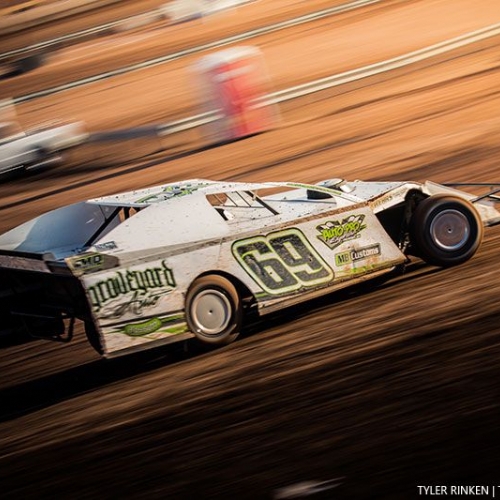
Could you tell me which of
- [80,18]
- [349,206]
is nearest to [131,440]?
[349,206]

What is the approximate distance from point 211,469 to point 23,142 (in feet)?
38.8

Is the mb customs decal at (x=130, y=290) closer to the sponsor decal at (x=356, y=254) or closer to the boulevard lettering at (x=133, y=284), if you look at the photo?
the boulevard lettering at (x=133, y=284)

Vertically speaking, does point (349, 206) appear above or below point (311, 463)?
above

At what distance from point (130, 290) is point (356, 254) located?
192 cm

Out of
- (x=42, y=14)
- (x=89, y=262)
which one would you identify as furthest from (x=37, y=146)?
(x=42, y=14)

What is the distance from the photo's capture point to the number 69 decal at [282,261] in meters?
7.70

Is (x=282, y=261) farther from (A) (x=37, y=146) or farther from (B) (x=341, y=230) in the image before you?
(A) (x=37, y=146)

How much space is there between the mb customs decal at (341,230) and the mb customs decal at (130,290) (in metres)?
1.33

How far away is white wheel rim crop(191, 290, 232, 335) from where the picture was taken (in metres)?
7.63

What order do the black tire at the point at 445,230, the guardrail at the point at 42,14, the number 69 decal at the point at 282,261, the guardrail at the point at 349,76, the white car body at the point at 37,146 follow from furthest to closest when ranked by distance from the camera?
the guardrail at the point at 42,14 < the white car body at the point at 37,146 < the guardrail at the point at 349,76 < the black tire at the point at 445,230 < the number 69 decal at the point at 282,261

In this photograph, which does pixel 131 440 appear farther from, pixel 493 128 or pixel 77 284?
pixel 493 128

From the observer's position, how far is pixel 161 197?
26.3 feet

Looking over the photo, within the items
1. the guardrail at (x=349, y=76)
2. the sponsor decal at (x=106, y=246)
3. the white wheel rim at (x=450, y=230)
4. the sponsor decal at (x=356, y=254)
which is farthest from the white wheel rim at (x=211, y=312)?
the guardrail at (x=349, y=76)

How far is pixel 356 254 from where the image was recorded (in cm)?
806
